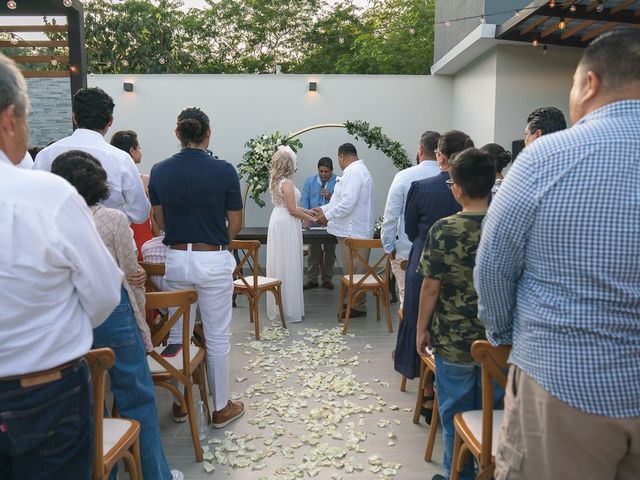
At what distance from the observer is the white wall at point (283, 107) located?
28.0 feet

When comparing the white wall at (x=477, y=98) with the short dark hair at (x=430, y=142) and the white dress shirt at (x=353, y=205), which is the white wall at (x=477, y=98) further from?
the short dark hair at (x=430, y=142)

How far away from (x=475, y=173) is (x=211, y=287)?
1.63 m

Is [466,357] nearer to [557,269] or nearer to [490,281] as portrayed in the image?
[490,281]

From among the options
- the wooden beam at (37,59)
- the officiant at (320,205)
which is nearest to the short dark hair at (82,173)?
the wooden beam at (37,59)

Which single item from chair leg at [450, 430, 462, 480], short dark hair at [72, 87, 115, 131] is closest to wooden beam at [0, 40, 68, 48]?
short dark hair at [72, 87, 115, 131]

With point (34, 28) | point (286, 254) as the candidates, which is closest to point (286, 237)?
point (286, 254)

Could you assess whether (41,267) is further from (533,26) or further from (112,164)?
(533,26)

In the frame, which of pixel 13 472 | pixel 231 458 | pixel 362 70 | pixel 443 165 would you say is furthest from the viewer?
pixel 362 70

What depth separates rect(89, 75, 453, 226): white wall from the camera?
8.53 meters

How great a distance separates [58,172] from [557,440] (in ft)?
6.61

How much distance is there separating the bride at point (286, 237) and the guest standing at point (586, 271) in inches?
161

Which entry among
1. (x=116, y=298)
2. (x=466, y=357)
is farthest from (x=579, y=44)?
(x=116, y=298)

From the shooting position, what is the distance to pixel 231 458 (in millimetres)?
2979

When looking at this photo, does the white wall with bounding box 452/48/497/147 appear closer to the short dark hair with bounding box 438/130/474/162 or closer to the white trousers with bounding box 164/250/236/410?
the short dark hair with bounding box 438/130/474/162
